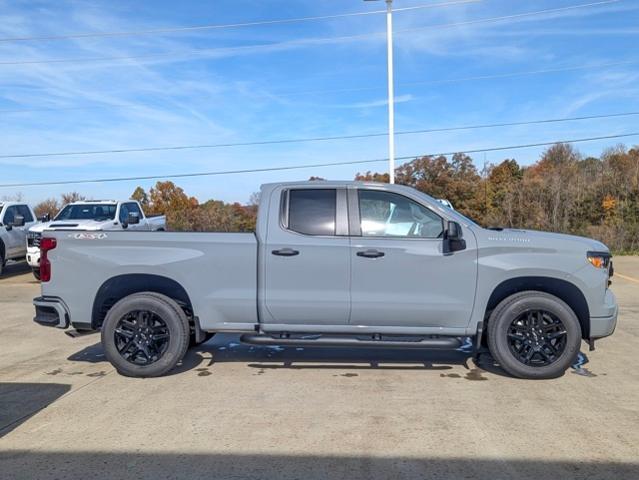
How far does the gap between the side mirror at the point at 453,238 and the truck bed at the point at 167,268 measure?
1921 mm

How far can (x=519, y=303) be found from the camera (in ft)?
18.2

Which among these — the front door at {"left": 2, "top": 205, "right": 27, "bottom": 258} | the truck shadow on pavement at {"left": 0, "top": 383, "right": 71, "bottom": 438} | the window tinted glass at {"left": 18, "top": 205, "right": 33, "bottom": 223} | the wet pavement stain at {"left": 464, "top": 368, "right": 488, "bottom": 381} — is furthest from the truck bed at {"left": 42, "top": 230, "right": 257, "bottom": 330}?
the window tinted glass at {"left": 18, "top": 205, "right": 33, "bottom": 223}

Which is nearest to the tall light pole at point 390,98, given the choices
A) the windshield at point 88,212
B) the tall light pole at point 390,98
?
the tall light pole at point 390,98

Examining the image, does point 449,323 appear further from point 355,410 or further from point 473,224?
point 355,410

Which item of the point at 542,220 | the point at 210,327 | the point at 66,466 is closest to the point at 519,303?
the point at 210,327

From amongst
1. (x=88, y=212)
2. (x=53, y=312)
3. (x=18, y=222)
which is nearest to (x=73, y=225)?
(x=88, y=212)

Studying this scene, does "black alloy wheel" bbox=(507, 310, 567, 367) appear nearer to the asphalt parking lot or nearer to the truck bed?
the asphalt parking lot

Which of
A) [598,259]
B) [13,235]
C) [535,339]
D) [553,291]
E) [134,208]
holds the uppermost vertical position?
[134,208]

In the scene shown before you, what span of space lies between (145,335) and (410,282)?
2.80 m

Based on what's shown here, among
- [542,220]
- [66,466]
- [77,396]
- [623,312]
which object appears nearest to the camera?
[66,466]

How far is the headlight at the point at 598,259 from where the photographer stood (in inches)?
217

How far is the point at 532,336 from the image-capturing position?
18.4 feet

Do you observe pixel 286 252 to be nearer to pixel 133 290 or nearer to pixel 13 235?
pixel 133 290

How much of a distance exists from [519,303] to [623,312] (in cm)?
521
